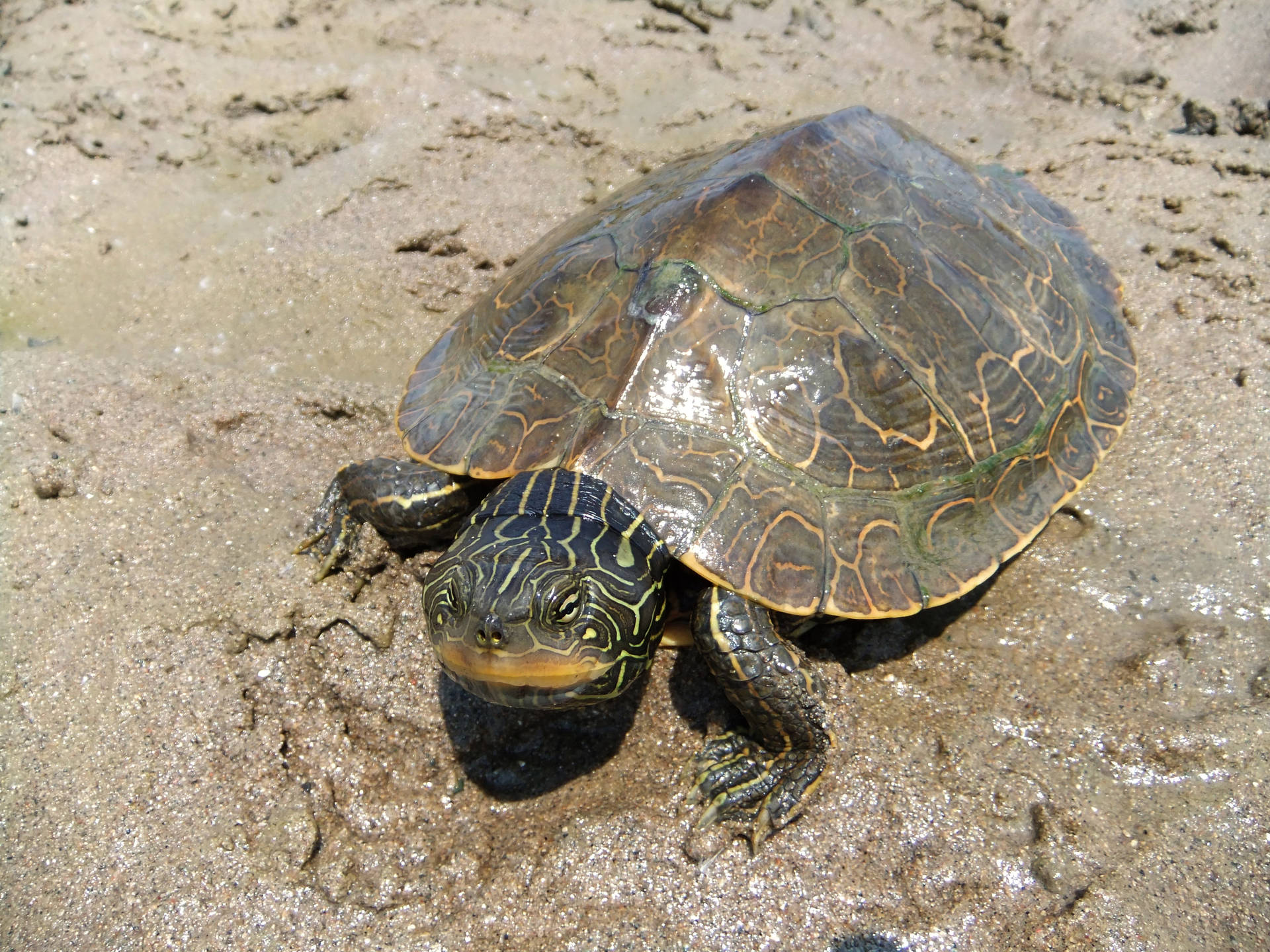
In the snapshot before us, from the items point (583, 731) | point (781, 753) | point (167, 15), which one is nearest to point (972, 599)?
point (781, 753)

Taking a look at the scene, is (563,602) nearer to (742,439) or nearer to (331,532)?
(742,439)

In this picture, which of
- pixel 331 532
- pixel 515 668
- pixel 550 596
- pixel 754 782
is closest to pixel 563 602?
pixel 550 596

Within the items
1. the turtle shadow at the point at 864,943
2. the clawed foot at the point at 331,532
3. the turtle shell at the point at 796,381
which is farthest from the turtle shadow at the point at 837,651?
the clawed foot at the point at 331,532

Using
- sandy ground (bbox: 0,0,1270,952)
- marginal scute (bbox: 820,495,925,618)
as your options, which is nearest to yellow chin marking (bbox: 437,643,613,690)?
sandy ground (bbox: 0,0,1270,952)

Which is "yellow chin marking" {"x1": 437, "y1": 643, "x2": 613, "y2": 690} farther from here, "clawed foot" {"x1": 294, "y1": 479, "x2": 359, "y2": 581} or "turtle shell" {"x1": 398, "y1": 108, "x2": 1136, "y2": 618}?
"clawed foot" {"x1": 294, "y1": 479, "x2": 359, "y2": 581}

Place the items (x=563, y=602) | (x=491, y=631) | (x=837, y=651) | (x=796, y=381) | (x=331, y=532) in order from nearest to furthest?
(x=491, y=631), (x=563, y=602), (x=796, y=381), (x=837, y=651), (x=331, y=532)

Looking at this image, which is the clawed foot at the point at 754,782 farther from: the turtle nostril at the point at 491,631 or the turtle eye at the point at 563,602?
the turtle nostril at the point at 491,631
